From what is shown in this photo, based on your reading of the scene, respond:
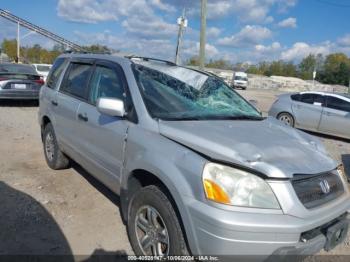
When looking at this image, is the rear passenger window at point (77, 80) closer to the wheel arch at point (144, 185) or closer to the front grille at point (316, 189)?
the wheel arch at point (144, 185)

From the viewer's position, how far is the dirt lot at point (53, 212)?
3814mm

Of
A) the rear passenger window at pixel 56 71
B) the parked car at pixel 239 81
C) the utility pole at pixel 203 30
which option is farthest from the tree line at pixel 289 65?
the rear passenger window at pixel 56 71

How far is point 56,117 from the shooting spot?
555 centimetres

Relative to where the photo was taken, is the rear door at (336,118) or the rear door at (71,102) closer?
the rear door at (71,102)

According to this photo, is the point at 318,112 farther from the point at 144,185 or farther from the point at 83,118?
the point at 144,185

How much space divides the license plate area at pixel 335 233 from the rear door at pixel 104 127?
196cm

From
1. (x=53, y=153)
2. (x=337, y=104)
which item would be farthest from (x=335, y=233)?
(x=337, y=104)

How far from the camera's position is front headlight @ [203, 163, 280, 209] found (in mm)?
2734

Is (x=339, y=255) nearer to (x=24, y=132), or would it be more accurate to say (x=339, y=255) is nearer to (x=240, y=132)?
(x=240, y=132)

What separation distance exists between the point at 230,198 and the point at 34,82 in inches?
472

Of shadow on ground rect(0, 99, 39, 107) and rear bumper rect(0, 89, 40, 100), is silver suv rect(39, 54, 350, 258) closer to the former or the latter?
rear bumper rect(0, 89, 40, 100)

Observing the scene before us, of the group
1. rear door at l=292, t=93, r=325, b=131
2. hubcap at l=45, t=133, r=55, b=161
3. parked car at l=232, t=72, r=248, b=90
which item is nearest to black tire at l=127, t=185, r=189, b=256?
hubcap at l=45, t=133, r=55, b=161

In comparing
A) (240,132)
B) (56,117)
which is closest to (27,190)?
(56,117)

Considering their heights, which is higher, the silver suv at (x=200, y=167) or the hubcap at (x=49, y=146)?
the silver suv at (x=200, y=167)
